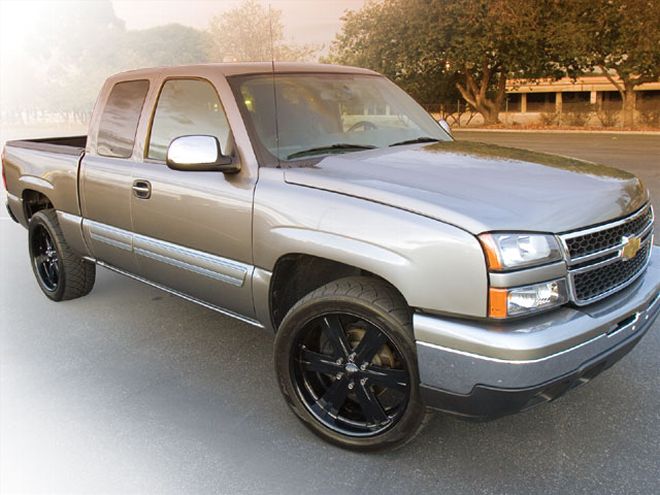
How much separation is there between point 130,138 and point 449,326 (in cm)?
268

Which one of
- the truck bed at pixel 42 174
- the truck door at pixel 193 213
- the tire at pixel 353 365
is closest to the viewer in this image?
the tire at pixel 353 365

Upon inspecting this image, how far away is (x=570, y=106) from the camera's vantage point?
34188 mm

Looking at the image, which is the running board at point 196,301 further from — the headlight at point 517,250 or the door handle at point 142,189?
the headlight at point 517,250

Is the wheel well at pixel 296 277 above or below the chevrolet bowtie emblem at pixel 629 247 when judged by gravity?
below

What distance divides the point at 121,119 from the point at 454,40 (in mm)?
26097

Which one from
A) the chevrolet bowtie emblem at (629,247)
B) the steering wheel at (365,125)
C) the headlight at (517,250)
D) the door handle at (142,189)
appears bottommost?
the chevrolet bowtie emblem at (629,247)

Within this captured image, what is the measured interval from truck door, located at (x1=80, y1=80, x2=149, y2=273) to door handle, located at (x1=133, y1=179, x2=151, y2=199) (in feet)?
0.24

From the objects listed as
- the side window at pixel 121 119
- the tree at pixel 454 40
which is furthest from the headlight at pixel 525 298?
the tree at pixel 454 40

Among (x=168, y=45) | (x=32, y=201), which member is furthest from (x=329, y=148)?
(x=168, y=45)

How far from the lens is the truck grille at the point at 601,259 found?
2.58 m

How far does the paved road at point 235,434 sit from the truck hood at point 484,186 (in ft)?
3.58

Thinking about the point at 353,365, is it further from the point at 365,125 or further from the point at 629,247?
the point at 365,125

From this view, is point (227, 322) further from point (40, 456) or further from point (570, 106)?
point (570, 106)

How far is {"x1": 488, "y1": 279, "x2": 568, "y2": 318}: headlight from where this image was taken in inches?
95.0
